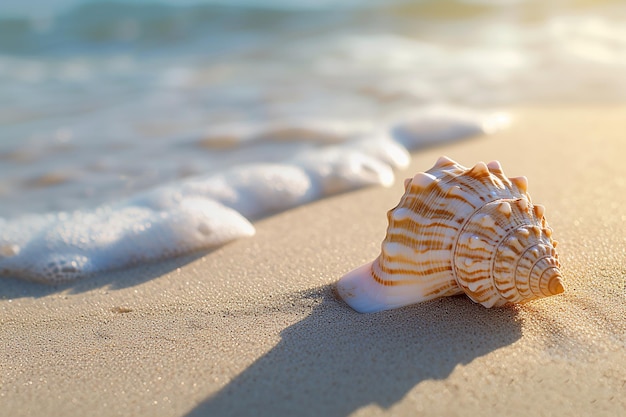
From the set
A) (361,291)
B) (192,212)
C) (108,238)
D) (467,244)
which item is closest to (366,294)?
(361,291)

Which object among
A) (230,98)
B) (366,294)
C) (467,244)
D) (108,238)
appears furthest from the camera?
(230,98)

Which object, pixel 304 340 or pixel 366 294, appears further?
pixel 366 294

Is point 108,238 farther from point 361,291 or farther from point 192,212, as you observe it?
point 361,291

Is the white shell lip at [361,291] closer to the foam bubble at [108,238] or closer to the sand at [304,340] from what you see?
the sand at [304,340]

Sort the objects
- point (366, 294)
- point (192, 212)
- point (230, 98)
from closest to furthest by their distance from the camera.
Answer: point (366, 294)
point (192, 212)
point (230, 98)

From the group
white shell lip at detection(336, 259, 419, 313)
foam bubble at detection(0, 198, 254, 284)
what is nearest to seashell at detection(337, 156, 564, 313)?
white shell lip at detection(336, 259, 419, 313)

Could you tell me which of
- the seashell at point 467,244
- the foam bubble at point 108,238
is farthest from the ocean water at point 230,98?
the seashell at point 467,244

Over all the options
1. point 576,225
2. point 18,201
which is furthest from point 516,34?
point 18,201
